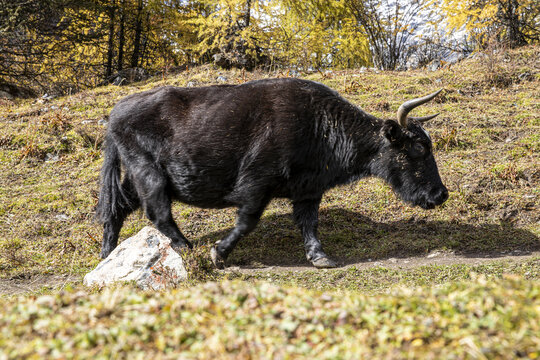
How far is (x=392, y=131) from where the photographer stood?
610 cm

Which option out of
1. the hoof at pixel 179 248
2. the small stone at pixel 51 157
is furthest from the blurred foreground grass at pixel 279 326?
the small stone at pixel 51 157

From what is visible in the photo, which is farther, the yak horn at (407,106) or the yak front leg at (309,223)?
the yak front leg at (309,223)

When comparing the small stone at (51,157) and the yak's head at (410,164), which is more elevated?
the yak's head at (410,164)

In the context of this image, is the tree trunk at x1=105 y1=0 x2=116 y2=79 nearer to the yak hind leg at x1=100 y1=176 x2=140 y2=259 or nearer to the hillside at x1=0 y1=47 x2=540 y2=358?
the hillside at x1=0 y1=47 x2=540 y2=358

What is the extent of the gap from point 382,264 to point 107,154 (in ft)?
13.3

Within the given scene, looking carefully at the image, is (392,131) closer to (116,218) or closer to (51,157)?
(116,218)

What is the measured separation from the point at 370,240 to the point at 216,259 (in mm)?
2305

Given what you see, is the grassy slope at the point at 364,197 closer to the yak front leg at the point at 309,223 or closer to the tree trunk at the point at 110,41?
the yak front leg at the point at 309,223

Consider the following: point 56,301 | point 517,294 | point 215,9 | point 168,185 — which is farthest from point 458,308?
point 215,9

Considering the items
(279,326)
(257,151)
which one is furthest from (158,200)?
(279,326)

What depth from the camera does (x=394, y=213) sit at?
7.39 metres

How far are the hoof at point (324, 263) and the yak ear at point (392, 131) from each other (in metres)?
1.78

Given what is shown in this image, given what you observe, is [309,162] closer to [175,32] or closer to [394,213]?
[394,213]

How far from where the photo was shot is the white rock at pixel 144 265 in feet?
16.2
